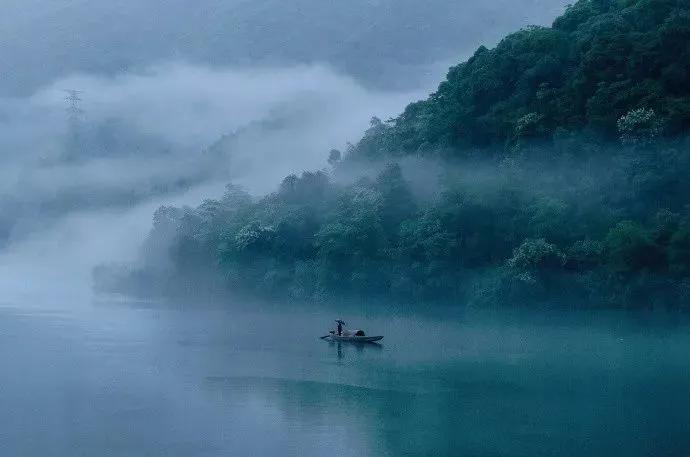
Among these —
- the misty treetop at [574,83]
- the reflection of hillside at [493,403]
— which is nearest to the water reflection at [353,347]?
the reflection of hillside at [493,403]

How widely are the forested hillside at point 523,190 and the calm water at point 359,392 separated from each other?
8.94ft

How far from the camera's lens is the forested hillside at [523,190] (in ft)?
95.8

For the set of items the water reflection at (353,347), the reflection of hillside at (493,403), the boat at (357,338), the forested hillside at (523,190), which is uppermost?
the forested hillside at (523,190)

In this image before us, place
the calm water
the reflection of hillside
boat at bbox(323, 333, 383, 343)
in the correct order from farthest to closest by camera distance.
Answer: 1. boat at bbox(323, 333, 383, 343)
2. the calm water
3. the reflection of hillside

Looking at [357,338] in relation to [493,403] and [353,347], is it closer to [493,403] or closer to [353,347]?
[353,347]

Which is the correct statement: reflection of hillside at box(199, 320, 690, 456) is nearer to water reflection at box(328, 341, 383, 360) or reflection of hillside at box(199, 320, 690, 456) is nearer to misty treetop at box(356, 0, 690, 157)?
water reflection at box(328, 341, 383, 360)

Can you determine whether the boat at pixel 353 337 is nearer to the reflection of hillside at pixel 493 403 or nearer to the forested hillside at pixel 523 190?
the reflection of hillside at pixel 493 403

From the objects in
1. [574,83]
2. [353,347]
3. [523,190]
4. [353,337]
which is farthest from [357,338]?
[574,83]

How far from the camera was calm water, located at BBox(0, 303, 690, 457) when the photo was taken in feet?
42.5

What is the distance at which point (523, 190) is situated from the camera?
33250 millimetres

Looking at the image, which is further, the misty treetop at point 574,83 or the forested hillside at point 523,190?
the misty treetop at point 574,83

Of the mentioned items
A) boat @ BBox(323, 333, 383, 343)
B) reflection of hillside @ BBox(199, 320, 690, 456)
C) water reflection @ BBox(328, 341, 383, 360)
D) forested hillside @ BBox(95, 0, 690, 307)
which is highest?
forested hillside @ BBox(95, 0, 690, 307)

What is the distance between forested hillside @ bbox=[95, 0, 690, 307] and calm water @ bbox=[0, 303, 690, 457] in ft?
8.94

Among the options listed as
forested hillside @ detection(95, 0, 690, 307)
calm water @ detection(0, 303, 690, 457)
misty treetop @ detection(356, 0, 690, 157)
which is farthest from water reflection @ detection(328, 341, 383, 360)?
misty treetop @ detection(356, 0, 690, 157)
